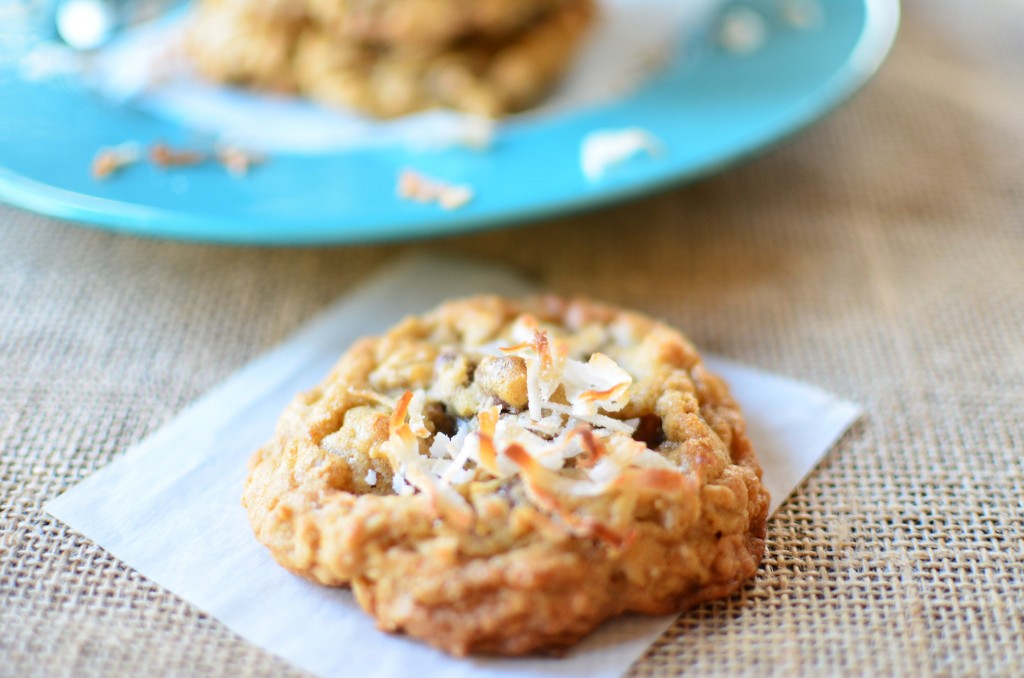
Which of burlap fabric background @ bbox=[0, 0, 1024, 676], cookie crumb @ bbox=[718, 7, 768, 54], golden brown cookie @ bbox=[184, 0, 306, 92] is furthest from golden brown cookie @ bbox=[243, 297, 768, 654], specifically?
cookie crumb @ bbox=[718, 7, 768, 54]

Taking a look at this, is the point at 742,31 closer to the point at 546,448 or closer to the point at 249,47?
the point at 249,47

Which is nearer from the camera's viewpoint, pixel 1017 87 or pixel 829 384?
pixel 829 384

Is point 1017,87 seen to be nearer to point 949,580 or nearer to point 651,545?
point 949,580

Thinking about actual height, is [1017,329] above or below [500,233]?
above

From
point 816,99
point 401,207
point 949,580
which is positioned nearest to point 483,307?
point 401,207

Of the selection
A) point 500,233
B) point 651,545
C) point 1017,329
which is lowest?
point 500,233

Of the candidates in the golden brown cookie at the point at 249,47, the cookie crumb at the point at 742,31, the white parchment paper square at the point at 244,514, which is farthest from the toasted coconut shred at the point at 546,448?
the cookie crumb at the point at 742,31

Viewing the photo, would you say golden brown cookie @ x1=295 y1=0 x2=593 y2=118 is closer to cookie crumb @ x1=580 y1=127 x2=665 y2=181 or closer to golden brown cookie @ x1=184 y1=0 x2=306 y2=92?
golden brown cookie @ x1=184 y1=0 x2=306 y2=92
